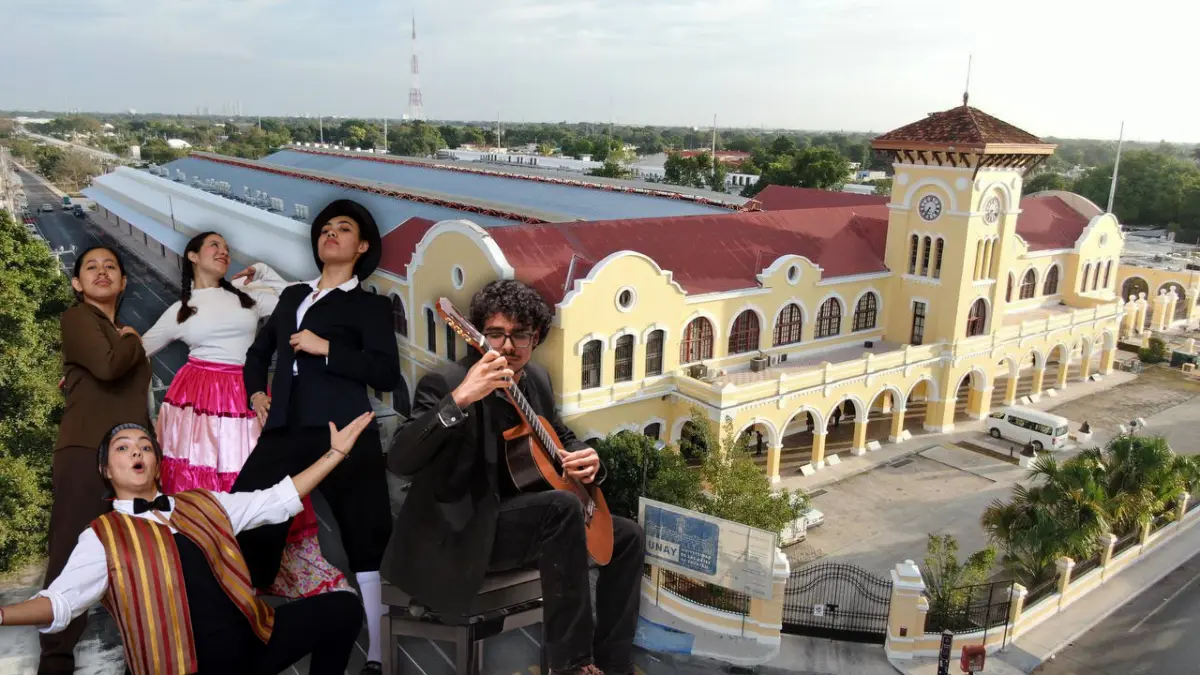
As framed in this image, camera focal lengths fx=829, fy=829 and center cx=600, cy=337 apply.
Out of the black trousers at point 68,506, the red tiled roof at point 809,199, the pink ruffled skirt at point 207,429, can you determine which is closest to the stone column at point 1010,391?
the red tiled roof at point 809,199

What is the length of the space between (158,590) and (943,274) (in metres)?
22.3

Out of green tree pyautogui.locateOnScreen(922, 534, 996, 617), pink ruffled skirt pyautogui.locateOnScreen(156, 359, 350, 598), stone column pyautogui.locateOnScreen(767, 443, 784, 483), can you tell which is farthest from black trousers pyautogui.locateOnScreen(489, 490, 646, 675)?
stone column pyautogui.locateOnScreen(767, 443, 784, 483)

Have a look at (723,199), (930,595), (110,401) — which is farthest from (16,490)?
(723,199)

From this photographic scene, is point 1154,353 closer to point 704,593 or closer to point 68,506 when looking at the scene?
point 704,593

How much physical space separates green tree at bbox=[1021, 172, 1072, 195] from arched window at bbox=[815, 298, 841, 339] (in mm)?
58257

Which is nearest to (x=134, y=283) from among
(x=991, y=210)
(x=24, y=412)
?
(x=24, y=412)

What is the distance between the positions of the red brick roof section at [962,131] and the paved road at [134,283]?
19.0 m

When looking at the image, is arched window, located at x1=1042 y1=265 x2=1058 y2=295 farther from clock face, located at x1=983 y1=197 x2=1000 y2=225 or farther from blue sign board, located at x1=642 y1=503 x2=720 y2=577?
blue sign board, located at x1=642 y1=503 x2=720 y2=577

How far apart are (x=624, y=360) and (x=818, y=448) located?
5907mm

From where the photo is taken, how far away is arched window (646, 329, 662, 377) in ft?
62.1

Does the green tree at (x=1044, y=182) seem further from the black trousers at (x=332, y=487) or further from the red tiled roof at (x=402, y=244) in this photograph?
the black trousers at (x=332, y=487)

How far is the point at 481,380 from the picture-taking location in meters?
4.24

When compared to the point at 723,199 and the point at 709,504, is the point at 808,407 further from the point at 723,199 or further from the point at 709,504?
the point at 723,199

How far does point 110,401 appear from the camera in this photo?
18.3 feet
